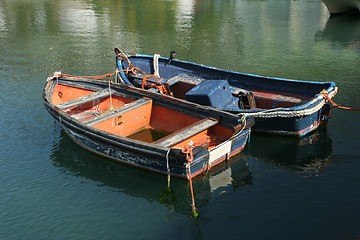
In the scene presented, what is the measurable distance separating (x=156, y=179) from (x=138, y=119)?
3.29m

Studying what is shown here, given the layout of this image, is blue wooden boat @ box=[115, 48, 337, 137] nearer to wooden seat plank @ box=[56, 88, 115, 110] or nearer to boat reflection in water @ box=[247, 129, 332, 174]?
boat reflection in water @ box=[247, 129, 332, 174]

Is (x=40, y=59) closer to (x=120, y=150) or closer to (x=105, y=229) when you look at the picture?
(x=120, y=150)

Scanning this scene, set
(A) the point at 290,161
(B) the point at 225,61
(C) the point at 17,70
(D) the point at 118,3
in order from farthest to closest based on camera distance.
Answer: (D) the point at 118,3
(B) the point at 225,61
(C) the point at 17,70
(A) the point at 290,161

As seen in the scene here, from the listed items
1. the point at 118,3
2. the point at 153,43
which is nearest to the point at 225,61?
the point at 153,43

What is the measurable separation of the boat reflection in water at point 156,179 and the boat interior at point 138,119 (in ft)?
3.46

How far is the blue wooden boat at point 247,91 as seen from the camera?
13672 millimetres

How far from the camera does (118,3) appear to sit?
50.0 metres

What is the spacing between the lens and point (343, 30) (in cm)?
3378

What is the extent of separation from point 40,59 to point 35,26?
40.1 ft

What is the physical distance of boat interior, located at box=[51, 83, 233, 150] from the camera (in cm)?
1271

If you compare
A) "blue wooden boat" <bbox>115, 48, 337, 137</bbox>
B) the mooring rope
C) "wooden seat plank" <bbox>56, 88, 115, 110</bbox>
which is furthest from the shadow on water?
"wooden seat plank" <bbox>56, 88, 115, 110</bbox>

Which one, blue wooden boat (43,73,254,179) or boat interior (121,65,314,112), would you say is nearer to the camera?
blue wooden boat (43,73,254,179)

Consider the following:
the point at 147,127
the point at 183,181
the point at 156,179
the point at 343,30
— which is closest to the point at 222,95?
the point at 147,127

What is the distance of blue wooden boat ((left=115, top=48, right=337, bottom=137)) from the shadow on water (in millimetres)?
15622
